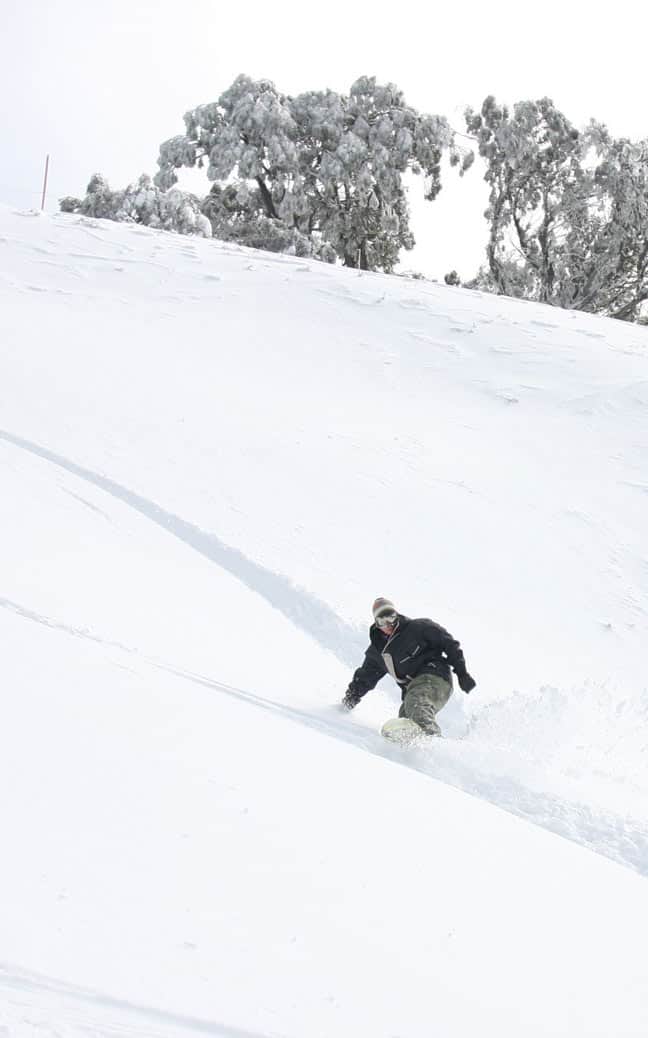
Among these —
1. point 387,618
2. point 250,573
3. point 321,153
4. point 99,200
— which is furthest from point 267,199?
point 387,618

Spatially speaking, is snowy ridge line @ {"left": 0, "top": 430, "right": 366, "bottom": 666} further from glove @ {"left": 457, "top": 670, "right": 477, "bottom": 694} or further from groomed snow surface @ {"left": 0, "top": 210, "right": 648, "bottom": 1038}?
glove @ {"left": 457, "top": 670, "right": 477, "bottom": 694}

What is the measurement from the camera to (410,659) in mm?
6238

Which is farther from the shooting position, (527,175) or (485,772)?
→ (527,175)

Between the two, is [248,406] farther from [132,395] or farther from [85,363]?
[85,363]

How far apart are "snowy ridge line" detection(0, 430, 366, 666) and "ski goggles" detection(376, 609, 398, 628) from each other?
1.45 m

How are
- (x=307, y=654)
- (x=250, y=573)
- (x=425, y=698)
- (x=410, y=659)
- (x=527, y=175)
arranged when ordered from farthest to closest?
1. (x=527, y=175)
2. (x=250, y=573)
3. (x=307, y=654)
4. (x=410, y=659)
5. (x=425, y=698)

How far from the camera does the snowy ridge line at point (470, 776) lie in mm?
4750

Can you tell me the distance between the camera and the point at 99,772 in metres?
3.56

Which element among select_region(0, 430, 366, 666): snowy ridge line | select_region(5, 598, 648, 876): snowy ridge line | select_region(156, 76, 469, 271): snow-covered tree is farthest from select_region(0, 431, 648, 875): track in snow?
select_region(156, 76, 469, 271): snow-covered tree

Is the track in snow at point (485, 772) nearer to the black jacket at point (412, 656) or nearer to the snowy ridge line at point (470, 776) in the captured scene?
the snowy ridge line at point (470, 776)

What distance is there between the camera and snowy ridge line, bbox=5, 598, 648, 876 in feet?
15.6

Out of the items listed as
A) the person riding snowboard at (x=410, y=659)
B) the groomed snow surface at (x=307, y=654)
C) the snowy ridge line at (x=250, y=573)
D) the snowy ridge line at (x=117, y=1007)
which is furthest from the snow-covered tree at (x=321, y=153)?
the snowy ridge line at (x=117, y=1007)

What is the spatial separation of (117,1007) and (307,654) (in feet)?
16.6

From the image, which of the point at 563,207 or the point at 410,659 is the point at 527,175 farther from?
the point at 410,659
